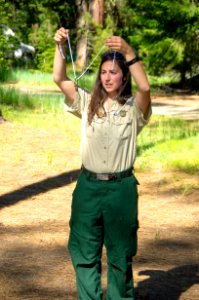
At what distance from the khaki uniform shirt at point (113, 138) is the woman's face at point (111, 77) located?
91 millimetres

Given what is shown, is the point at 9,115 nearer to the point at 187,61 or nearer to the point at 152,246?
the point at 152,246

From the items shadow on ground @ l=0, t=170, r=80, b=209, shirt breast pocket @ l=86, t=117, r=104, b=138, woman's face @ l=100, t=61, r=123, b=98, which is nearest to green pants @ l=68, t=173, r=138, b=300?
shirt breast pocket @ l=86, t=117, r=104, b=138

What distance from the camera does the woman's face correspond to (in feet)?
12.2

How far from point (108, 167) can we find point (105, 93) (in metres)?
0.42

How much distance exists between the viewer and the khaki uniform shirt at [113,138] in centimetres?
370

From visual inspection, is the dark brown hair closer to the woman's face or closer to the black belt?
the woman's face

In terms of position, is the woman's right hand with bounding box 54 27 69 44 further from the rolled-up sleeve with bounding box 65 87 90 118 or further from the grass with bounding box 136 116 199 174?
the grass with bounding box 136 116 199 174

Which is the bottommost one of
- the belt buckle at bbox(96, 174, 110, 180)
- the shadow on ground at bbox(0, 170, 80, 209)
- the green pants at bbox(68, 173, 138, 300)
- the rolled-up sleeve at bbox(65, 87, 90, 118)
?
the shadow on ground at bbox(0, 170, 80, 209)

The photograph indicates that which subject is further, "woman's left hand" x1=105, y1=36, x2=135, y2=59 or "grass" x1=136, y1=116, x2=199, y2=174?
"grass" x1=136, y1=116, x2=199, y2=174

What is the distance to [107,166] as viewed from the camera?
3693 millimetres

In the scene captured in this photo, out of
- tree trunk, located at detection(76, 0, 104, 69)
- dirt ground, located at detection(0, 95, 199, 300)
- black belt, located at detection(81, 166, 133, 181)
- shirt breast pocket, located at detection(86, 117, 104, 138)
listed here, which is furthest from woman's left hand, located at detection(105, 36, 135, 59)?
tree trunk, located at detection(76, 0, 104, 69)

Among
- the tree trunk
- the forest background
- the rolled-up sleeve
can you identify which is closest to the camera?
the rolled-up sleeve

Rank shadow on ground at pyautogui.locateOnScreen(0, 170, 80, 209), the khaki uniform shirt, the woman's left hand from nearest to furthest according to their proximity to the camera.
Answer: the woman's left hand < the khaki uniform shirt < shadow on ground at pyautogui.locateOnScreen(0, 170, 80, 209)

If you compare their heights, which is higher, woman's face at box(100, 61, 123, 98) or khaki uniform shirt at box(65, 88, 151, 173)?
woman's face at box(100, 61, 123, 98)
